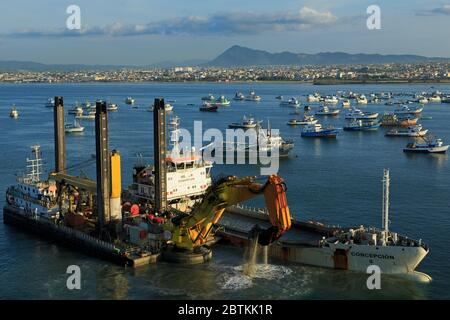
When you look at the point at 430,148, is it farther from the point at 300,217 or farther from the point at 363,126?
the point at 300,217

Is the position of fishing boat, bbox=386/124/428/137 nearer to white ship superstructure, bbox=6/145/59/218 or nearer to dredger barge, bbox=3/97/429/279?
dredger barge, bbox=3/97/429/279

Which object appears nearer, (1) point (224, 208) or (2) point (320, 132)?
(1) point (224, 208)

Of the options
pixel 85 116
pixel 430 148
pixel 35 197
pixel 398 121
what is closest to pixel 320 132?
pixel 430 148

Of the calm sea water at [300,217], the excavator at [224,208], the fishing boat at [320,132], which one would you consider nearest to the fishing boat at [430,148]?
the calm sea water at [300,217]

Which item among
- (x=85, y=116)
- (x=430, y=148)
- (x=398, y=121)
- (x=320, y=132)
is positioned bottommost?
(x=430, y=148)

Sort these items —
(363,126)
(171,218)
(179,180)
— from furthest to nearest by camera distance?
(363,126)
(179,180)
(171,218)

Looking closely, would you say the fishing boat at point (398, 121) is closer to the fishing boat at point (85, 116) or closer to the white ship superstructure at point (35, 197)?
the fishing boat at point (85, 116)

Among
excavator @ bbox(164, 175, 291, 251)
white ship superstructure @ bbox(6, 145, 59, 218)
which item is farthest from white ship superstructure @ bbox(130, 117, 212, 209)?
excavator @ bbox(164, 175, 291, 251)

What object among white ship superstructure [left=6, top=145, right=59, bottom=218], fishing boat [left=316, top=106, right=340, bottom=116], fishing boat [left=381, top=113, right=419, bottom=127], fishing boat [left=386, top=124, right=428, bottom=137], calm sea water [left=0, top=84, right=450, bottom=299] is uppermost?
fishing boat [left=316, top=106, right=340, bottom=116]
